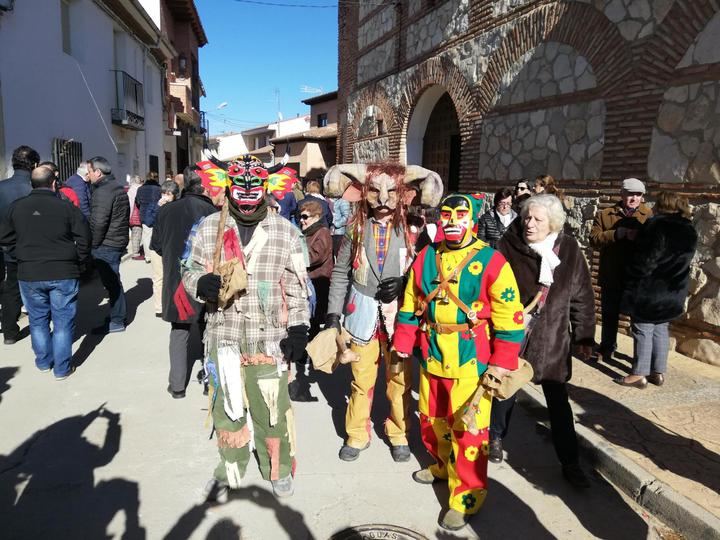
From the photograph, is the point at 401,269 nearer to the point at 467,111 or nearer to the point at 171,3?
the point at 467,111

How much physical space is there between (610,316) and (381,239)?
3.32 m

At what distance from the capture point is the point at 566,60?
705 cm

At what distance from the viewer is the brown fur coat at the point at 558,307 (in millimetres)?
3186

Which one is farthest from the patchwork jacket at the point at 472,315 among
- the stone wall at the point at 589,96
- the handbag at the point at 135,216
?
the handbag at the point at 135,216

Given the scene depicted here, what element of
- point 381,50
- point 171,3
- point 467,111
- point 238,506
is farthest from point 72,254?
point 171,3

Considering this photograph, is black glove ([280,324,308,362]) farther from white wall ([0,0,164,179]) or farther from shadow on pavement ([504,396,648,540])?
white wall ([0,0,164,179])

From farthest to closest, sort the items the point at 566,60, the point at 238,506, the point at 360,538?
1. the point at 566,60
2. the point at 238,506
3. the point at 360,538

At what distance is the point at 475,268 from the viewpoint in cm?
276


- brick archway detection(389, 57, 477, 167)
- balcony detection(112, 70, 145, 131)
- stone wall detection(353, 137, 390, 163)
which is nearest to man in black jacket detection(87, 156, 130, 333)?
brick archway detection(389, 57, 477, 167)

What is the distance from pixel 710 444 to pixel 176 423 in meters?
4.01

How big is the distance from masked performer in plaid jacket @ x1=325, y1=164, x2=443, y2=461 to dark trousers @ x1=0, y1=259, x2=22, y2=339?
14.4 feet

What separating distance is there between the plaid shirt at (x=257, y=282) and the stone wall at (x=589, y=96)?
4.69 metres

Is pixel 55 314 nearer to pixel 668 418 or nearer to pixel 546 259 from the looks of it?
pixel 546 259

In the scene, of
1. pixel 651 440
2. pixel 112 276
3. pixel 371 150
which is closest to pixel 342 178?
pixel 651 440
